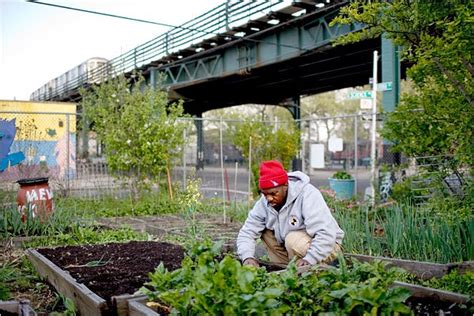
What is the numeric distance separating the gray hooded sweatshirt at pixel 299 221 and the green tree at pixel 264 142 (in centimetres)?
945

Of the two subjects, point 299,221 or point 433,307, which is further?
point 299,221

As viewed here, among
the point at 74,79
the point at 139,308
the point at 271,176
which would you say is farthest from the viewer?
the point at 74,79

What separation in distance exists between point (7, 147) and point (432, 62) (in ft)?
35.2

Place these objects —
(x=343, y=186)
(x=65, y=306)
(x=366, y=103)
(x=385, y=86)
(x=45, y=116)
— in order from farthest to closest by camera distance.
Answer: (x=45, y=116), (x=343, y=186), (x=366, y=103), (x=385, y=86), (x=65, y=306)

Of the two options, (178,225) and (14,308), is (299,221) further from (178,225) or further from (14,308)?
(178,225)

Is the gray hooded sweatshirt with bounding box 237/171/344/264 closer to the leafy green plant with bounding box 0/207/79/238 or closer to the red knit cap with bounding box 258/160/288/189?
the red knit cap with bounding box 258/160/288/189

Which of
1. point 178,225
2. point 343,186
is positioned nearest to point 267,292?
point 178,225

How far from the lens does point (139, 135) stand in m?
11.1

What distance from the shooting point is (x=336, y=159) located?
43.0m

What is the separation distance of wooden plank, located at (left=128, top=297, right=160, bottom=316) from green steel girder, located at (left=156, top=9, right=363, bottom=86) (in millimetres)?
11191

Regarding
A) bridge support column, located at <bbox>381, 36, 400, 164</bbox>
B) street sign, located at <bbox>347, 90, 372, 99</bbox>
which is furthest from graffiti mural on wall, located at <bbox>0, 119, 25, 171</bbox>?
bridge support column, located at <bbox>381, 36, 400, 164</bbox>

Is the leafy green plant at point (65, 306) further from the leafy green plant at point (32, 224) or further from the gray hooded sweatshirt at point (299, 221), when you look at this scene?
the leafy green plant at point (32, 224)

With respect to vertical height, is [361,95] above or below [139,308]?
above

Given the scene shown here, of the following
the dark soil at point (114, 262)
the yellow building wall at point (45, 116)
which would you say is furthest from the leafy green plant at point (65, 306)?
the yellow building wall at point (45, 116)
